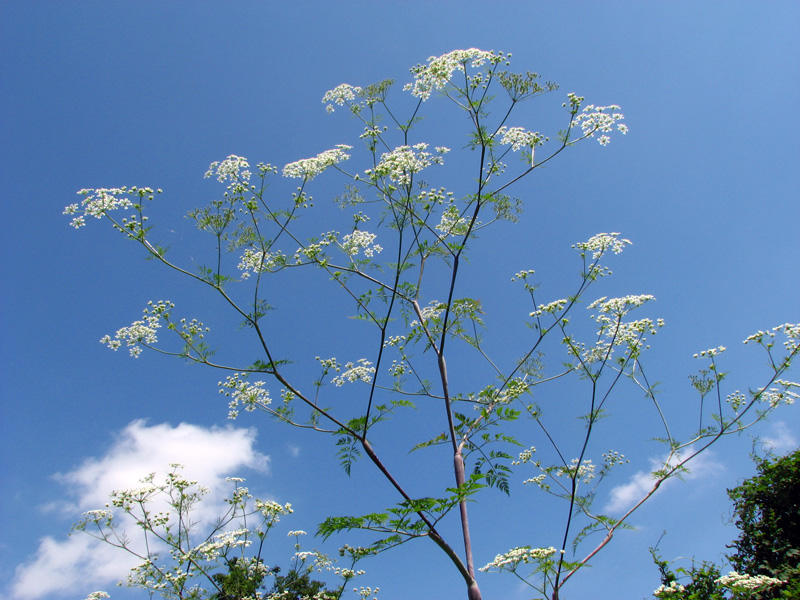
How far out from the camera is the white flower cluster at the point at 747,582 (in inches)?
242

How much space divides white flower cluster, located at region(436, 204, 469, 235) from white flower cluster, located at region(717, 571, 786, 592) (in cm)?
606

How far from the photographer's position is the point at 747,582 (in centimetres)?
613

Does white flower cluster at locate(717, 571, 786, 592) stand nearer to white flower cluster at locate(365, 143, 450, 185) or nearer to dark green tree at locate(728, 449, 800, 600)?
dark green tree at locate(728, 449, 800, 600)

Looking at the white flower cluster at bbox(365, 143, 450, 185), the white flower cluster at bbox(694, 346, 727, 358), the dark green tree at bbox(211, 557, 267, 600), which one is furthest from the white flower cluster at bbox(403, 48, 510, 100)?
the dark green tree at bbox(211, 557, 267, 600)

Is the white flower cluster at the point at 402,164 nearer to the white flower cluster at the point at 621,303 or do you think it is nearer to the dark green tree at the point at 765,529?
the white flower cluster at the point at 621,303

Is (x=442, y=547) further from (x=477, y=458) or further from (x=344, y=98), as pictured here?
(x=344, y=98)

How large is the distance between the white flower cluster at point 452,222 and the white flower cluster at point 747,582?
606cm

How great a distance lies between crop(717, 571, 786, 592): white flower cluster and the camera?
616 centimetres

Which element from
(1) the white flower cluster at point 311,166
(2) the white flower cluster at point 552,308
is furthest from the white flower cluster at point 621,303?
(1) the white flower cluster at point 311,166

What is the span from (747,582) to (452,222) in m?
6.41

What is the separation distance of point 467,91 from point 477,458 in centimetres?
497

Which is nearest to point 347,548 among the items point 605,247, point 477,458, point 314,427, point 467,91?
point 314,427

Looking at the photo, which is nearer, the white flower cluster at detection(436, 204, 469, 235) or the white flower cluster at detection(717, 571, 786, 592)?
the white flower cluster at detection(717, 571, 786, 592)

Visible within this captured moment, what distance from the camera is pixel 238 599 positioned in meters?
8.33
